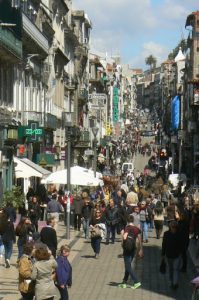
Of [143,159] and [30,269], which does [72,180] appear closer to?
[30,269]

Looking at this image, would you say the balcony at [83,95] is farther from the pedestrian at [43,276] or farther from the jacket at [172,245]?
the pedestrian at [43,276]

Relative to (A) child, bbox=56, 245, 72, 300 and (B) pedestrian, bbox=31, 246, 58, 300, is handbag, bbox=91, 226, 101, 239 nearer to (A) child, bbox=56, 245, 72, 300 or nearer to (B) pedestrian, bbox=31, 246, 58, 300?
(A) child, bbox=56, 245, 72, 300

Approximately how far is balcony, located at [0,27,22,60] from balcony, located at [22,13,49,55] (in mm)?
2575

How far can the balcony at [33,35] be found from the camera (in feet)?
127

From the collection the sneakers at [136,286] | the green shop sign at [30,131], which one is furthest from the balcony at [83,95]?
the sneakers at [136,286]

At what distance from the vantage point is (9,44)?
33.5m

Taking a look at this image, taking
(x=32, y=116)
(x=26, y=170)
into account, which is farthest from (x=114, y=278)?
(x=32, y=116)

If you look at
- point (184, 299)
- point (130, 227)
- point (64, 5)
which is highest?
point (64, 5)

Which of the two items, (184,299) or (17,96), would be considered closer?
(184,299)

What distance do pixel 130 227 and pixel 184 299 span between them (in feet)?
6.92

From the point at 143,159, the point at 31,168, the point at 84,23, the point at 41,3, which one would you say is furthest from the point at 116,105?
the point at 31,168

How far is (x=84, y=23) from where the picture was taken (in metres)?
82.4

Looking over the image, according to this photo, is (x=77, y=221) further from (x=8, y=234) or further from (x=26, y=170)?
(x=8, y=234)

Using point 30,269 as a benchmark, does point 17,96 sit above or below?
above
